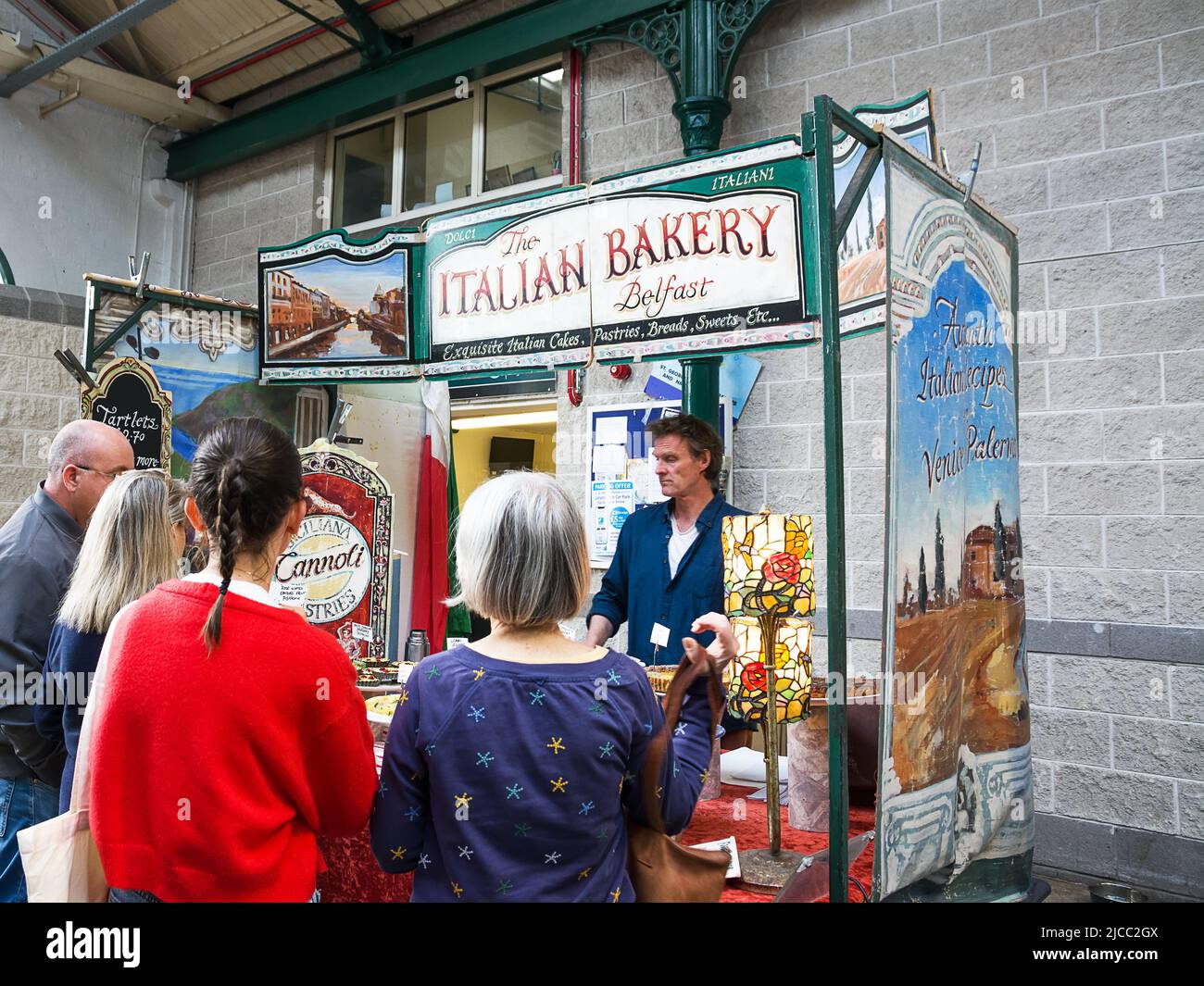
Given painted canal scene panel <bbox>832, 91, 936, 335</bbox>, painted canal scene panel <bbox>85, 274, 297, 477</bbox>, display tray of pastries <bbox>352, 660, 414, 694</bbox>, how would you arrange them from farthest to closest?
painted canal scene panel <bbox>85, 274, 297, 477</bbox> < display tray of pastries <bbox>352, 660, 414, 694</bbox> < painted canal scene panel <bbox>832, 91, 936, 335</bbox>

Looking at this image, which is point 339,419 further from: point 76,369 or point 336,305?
point 76,369

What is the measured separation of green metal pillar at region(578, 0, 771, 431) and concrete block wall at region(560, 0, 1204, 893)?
0.70 m

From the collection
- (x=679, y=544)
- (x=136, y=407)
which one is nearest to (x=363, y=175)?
(x=136, y=407)

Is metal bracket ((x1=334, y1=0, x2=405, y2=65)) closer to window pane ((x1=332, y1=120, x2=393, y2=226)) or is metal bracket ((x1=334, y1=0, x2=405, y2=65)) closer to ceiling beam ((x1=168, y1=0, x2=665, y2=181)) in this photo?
ceiling beam ((x1=168, y1=0, x2=665, y2=181))

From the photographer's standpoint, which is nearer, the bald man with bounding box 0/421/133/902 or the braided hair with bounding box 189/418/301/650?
the braided hair with bounding box 189/418/301/650

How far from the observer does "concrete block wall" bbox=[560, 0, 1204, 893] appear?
154 inches

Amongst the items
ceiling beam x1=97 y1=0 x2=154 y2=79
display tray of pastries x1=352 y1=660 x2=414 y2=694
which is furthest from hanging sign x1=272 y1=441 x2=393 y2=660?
ceiling beam x1=97 y1=0 x2=154 y2=79

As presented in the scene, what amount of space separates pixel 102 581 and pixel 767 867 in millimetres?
1493

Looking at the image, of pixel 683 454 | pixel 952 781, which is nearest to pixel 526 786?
pixel 952 781

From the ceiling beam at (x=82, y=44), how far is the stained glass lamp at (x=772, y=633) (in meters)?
5.92

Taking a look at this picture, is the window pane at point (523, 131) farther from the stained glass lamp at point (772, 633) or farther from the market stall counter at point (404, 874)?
the market stall counter at point (404, 874)

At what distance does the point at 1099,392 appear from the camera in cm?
412

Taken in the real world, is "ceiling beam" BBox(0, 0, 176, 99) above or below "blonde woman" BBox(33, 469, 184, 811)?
above

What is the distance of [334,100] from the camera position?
22.7 ft
